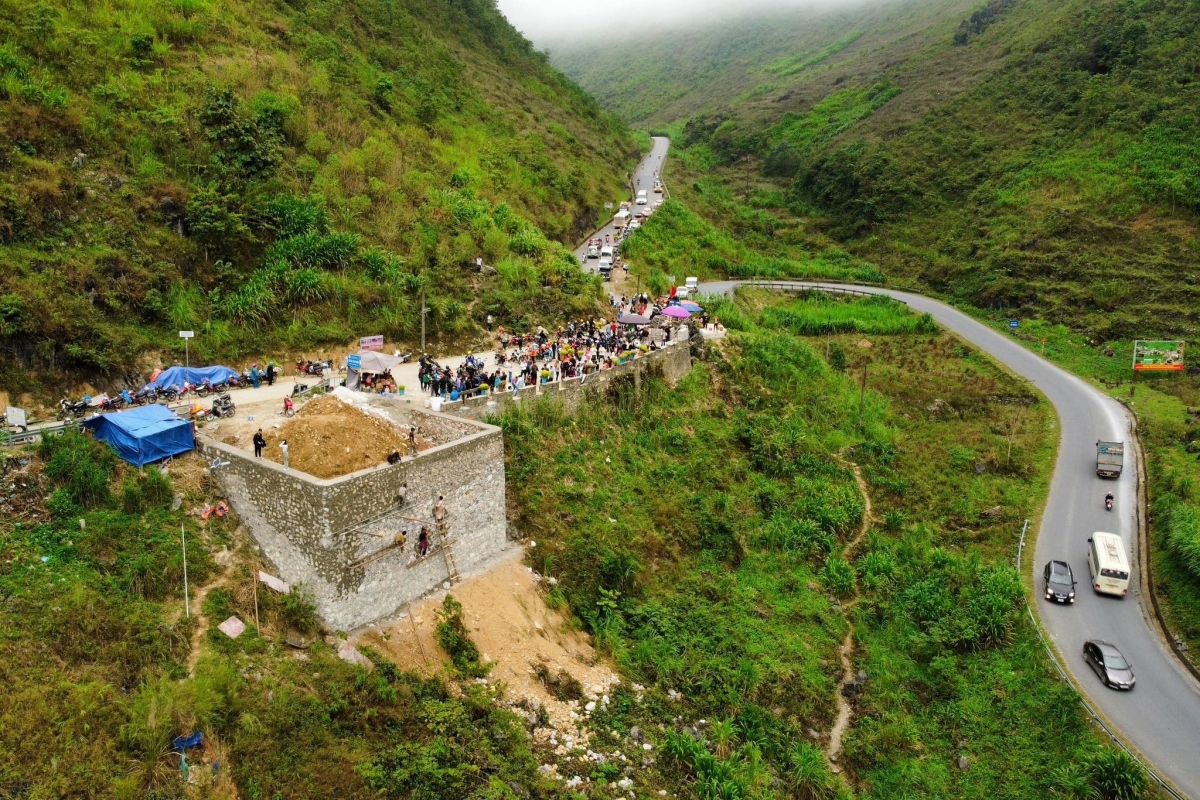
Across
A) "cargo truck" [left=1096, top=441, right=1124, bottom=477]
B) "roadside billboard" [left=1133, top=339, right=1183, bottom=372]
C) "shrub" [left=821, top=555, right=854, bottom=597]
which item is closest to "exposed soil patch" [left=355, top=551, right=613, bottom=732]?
"shrub" [left=821, top=555, right=854, bottom=597]

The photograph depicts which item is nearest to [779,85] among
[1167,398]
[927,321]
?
[927,321]

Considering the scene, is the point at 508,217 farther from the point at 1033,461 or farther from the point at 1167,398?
the point at 1167,398

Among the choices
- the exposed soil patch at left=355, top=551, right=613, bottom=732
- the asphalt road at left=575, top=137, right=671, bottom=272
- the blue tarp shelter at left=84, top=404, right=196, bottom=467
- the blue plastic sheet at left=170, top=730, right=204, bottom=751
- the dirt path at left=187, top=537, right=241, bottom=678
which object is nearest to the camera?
the blue plastic sheet at left=170, top=730, right=204, bottom=751

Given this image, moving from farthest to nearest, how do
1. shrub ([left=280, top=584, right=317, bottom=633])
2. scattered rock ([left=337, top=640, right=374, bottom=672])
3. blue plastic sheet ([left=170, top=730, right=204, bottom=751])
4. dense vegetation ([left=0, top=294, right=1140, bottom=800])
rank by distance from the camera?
shrub ([left=280, top=584, right=317, bottom=633]) → scattered rock ([left=337, top=640, right=374, bottom=672]) → dense vegetation ([left=0, top=294, right=1140, bottom=800]) → blue plastic sheet ([left=170, top=730, right=204, bottom=751])

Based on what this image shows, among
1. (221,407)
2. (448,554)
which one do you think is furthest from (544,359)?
(221,407)

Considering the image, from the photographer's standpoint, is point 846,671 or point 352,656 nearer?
point 352,656

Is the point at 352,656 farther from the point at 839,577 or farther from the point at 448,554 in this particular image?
the point at 839,577

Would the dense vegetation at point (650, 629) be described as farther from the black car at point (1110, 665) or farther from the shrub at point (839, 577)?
the black car at point (1110, 665)

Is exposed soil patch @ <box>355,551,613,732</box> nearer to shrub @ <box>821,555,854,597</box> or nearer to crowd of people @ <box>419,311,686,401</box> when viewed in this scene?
crowd of people @ <box>419,311,686,401</box>
